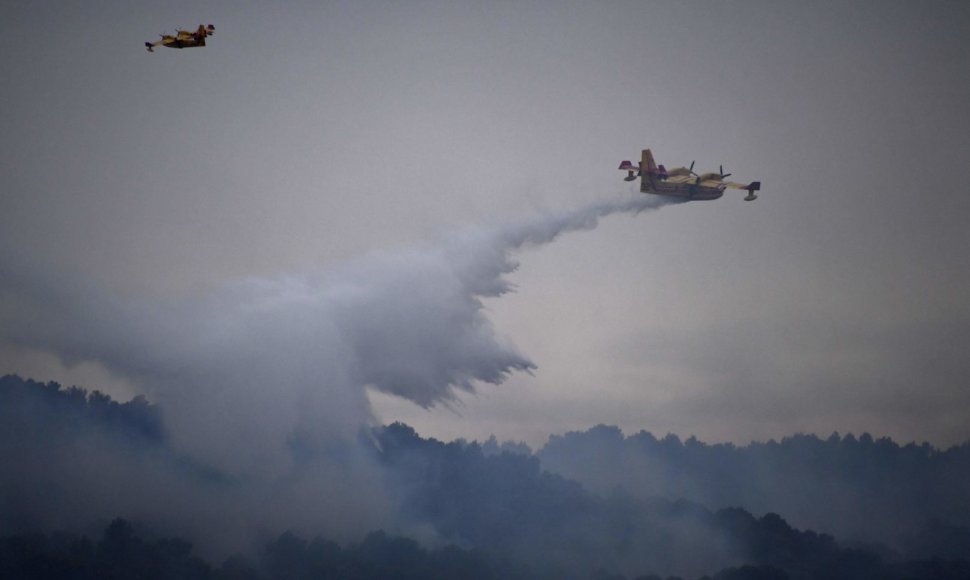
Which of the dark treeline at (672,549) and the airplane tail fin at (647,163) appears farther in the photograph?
the dark treeline at (672,549)

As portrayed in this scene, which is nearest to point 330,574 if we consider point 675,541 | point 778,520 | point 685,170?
point 675,541

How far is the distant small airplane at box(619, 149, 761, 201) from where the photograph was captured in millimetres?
99125

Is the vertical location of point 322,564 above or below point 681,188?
below

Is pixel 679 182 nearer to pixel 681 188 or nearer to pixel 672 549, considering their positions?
pixel 681 188

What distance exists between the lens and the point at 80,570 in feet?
429

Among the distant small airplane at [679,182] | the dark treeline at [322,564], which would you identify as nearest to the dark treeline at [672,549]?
the dark treeline at [322,564]

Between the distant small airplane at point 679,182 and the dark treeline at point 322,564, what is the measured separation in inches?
3416

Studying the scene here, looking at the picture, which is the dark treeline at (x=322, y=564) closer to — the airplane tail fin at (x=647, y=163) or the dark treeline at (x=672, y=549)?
the dark treeline at (x=672, y=549)

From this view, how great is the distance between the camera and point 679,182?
99.7m

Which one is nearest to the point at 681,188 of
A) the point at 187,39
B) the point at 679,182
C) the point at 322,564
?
the point at 679,182

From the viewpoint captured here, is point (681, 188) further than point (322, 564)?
No

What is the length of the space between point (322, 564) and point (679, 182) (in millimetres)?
97142

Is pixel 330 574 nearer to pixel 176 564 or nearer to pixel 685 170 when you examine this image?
pixel 176 564

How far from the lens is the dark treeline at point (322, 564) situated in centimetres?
13300
